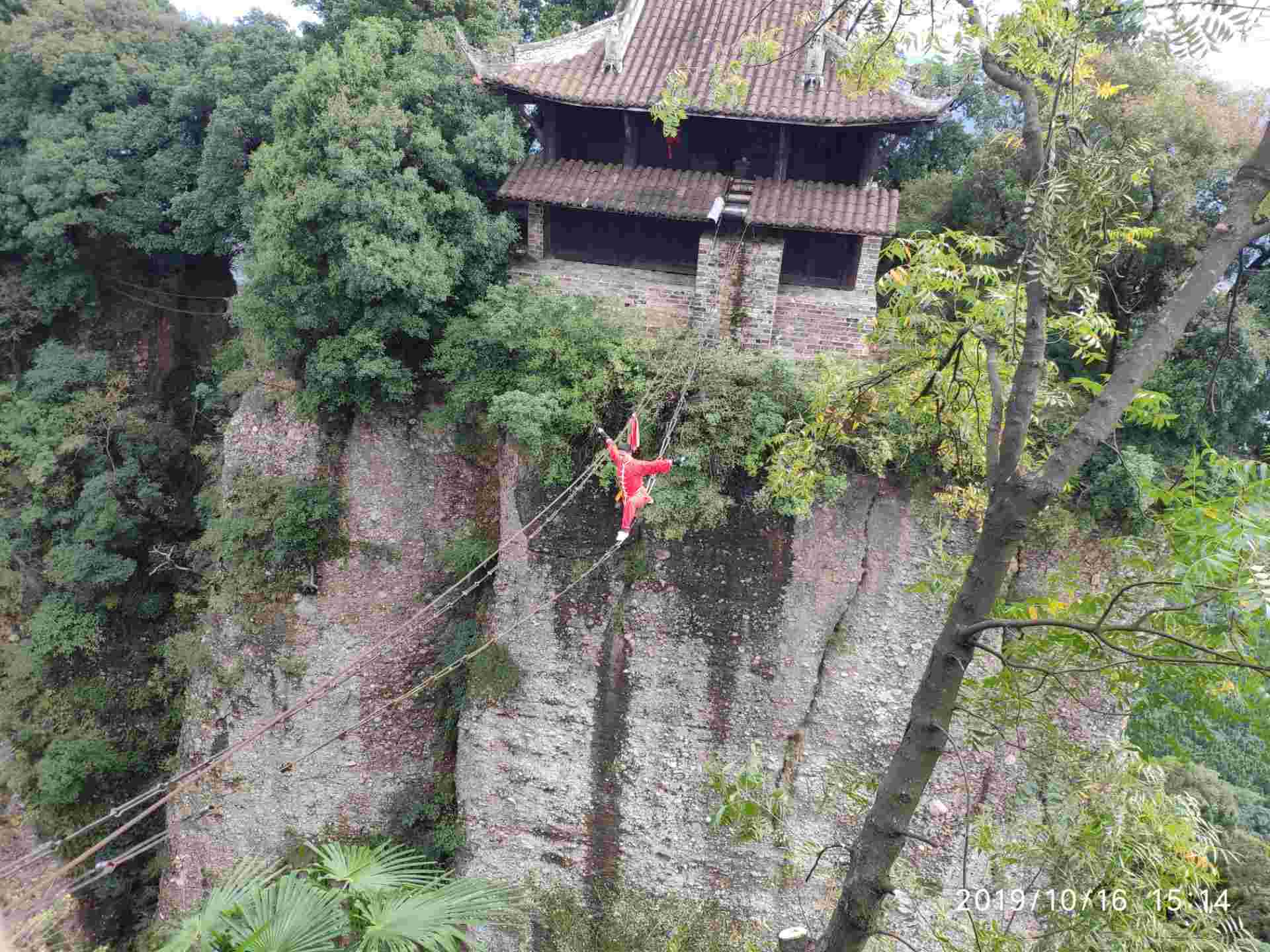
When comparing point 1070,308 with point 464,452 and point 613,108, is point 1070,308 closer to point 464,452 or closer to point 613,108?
point 613,108

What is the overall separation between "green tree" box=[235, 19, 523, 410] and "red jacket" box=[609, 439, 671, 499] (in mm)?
3679

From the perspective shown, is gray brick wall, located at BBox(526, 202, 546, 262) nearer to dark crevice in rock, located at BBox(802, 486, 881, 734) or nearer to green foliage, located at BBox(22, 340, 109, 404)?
dark crevice in rock, located at BBox(802, 486, 881, 734)

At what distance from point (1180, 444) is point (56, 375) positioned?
703 inches

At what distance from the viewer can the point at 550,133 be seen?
11.6m

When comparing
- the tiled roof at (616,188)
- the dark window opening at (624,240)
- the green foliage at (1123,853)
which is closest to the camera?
the green foliage at (1123,853)

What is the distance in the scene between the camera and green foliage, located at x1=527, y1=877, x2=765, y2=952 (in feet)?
35.6

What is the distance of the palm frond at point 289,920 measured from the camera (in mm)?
4375

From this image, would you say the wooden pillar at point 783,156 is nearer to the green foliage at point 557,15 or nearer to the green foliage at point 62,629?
the green foliage at point 557,15

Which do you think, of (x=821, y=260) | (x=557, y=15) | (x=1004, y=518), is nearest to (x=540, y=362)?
(x=821, y=260)

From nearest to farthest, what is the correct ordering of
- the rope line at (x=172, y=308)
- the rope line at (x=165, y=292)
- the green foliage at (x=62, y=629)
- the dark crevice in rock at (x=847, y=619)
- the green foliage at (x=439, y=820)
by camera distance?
the dark crevice in rock at (x=847, y=619)
the green foliage at (x=439, y=820)
the green foliage at (x=62, y=629)
the rope line at (x=165, y=292)
the rope line at (x=172, y=308)

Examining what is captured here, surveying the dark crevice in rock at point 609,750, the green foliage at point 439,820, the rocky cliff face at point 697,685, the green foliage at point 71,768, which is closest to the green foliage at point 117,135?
the rocky cliff face at point 697,685

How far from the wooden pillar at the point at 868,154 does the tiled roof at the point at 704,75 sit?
0.66m

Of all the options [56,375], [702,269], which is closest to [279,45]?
[56,375]

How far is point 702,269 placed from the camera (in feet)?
36.8
